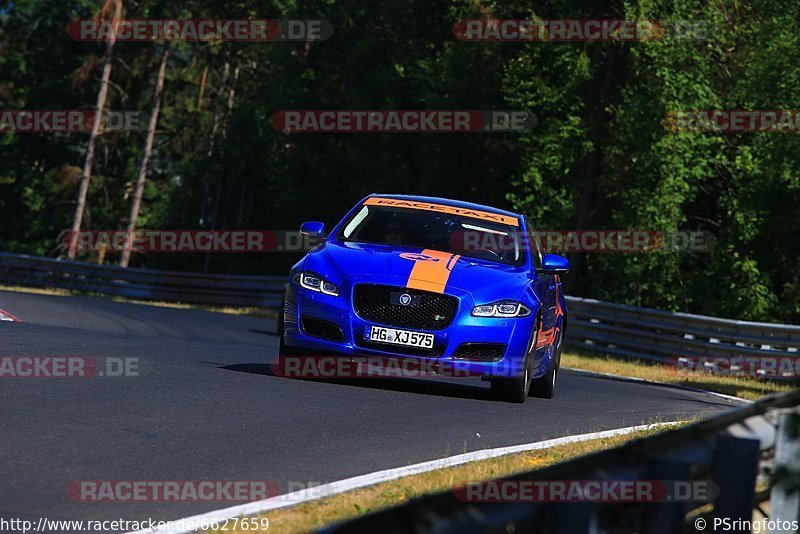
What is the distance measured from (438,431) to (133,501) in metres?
3.55

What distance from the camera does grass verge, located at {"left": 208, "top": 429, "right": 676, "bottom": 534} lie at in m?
5.84

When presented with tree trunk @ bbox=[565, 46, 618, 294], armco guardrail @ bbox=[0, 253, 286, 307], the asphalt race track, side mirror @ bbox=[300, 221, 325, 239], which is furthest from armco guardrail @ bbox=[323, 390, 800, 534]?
armco guardrail @ bbox=[0, 253, 286, 307]

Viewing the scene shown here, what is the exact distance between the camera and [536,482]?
343cm

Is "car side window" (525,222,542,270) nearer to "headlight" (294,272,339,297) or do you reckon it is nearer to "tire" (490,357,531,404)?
"tire" (490,357,531,404)

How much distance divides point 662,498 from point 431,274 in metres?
7.64

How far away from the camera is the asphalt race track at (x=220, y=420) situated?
22.0 feet

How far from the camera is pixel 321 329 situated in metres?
11.3

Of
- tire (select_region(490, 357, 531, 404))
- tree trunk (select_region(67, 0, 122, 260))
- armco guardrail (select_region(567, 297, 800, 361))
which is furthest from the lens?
tree trunk (select_region(67, 0, 122, 260))

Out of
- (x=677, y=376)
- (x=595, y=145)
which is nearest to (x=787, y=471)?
(x=677, y=376)

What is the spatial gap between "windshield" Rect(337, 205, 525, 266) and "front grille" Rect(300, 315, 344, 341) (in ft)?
3.94

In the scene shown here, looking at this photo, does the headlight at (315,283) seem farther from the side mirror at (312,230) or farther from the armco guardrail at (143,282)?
the armco guardrail at (143,282)

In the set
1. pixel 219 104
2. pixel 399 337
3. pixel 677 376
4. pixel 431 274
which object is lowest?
pixel 677 376

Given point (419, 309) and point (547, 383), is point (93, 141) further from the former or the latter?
point (419, 309)

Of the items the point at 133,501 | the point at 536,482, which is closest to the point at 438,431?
the point at 133,501
